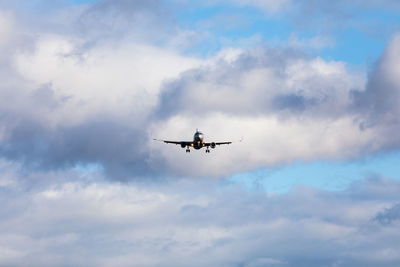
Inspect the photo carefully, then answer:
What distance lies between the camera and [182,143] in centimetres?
13300

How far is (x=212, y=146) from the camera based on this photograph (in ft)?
439

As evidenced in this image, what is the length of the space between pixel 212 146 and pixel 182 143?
10364 mm
